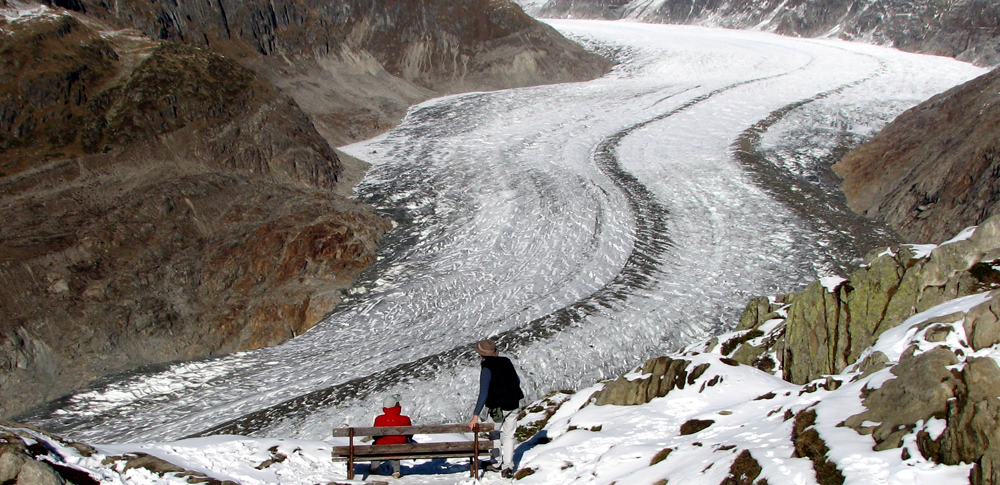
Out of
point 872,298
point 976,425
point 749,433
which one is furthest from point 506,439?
point 872,298

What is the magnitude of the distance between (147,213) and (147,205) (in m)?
0.31

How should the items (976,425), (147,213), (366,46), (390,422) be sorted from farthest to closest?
(366,46) → (147,213) → (390,422) → (976,425)

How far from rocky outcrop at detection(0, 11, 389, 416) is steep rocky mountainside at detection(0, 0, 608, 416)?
0.04 m

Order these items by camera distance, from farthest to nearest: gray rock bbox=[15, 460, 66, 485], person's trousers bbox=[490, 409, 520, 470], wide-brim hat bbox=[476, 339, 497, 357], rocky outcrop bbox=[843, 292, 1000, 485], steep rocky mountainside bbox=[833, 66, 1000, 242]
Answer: steep rocky mountainside bbox=[833, 66, 1000, 242]
person's trousers bbox=[490, 409, 520, 470]
wide-brim hat bbox=[476, 339, 497, 357]
gray rock bbox=[15, 460, 66, 485]
rocky outcrop bbox=[843, 292, 1000, 485]

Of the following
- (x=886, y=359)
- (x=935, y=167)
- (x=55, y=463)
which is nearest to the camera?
(x=55, y=463)

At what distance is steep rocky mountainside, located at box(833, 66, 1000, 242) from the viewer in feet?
70.8

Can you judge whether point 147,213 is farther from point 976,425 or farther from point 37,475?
point 976,425

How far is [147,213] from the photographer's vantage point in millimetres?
21938

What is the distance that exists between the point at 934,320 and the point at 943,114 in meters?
22.0

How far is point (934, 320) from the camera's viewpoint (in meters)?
9.23

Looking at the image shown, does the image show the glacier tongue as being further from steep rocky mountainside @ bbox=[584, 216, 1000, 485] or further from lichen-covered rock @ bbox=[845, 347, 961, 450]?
lichen-covered rock @ bbox=[845, 347, 961, 450]

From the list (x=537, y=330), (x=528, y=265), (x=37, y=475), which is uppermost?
(x=37, y=475)

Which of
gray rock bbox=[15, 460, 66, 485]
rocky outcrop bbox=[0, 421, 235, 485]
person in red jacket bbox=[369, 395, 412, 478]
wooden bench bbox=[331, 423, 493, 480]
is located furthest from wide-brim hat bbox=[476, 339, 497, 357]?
gray rock bbox=[15, 460, 66, 485]

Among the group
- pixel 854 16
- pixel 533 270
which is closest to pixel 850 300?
pixel 533 270
